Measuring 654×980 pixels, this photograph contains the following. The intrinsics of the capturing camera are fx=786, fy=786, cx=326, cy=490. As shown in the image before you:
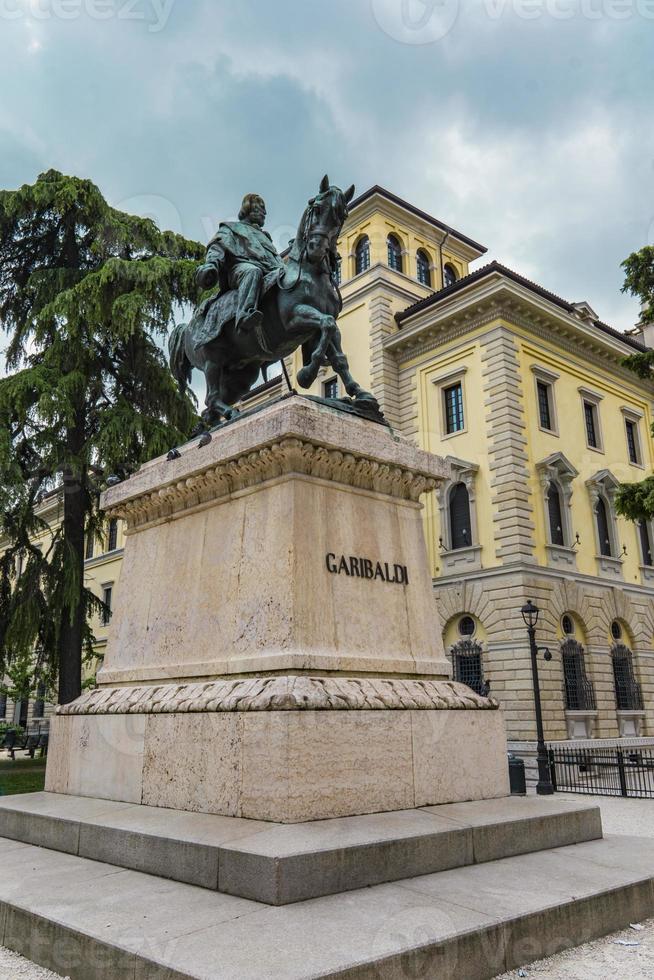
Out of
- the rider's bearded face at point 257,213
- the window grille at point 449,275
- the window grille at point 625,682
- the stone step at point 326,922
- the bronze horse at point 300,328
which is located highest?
the window grille at point 449,275

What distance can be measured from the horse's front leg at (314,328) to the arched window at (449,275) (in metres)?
35.6

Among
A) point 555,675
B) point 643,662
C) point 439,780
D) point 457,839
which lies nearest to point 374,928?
point 457,839

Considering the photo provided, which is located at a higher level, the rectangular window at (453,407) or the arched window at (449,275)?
the arched window at (449,275)

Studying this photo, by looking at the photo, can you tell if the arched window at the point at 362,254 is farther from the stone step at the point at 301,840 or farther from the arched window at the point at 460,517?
the stone step at the point at 301,840

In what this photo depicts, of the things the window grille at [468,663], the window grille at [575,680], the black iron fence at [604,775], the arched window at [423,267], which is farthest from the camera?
the arched window at [423,267]

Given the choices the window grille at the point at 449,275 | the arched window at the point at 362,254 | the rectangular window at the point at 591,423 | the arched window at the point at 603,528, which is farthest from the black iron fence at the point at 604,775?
the window grille at the point at 449,275

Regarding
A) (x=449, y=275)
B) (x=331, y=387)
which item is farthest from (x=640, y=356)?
(x=449, y=275)

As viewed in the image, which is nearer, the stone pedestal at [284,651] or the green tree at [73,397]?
the stone pedestal at [284,651]

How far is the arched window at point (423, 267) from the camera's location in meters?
38.9

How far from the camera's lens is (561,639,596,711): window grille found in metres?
28.2

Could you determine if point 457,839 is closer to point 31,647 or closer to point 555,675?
point 31,647

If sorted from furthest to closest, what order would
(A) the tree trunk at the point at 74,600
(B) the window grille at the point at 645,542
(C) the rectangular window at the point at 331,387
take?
(B) the window grille at the point at 645,542
(C) the rectangular window at the point at 331,387
(A) the tree trunk at the point at 74,600

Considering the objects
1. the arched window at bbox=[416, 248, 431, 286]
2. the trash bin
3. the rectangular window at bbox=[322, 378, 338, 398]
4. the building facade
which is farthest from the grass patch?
the arched window at bbox=[416, 248, 431, 286]

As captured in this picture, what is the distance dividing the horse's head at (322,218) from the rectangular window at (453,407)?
82.9 ft
